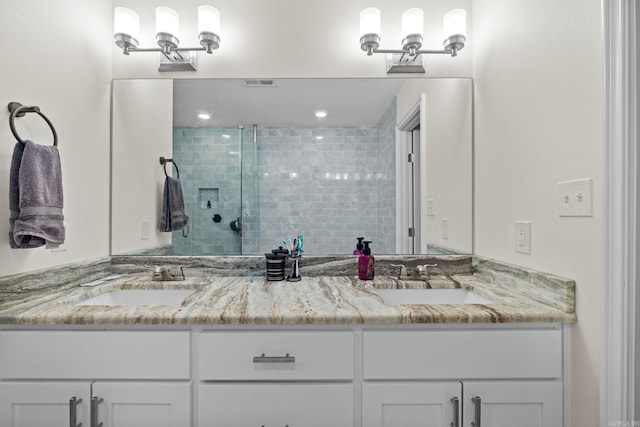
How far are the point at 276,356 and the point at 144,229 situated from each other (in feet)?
3.51

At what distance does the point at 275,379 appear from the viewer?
1093mm

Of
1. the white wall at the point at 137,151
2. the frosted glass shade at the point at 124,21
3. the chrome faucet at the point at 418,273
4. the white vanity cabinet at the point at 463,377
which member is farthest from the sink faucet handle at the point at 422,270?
the frosted glass shade at the point at 124,21

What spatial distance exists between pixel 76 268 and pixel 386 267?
1403 mm

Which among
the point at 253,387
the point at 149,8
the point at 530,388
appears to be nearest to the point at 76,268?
the point at 253,387

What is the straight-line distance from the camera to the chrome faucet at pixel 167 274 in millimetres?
1612

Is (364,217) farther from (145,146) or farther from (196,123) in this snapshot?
(145,146)

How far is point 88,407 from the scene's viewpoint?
108 cm

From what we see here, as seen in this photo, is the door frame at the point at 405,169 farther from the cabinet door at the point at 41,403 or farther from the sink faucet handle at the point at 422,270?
the cabinet door at the point at 41,403

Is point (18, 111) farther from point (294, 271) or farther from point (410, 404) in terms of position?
point (410, 404)

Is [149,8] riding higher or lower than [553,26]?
higher

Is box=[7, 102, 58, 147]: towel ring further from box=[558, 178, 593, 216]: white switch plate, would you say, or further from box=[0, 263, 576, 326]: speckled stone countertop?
box=[558, 178, 593, 216]: white switch plate

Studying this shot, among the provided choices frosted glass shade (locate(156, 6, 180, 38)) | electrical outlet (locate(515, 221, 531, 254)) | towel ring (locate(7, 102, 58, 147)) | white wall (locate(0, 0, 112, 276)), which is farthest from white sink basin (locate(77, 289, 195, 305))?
electrical outlet (locate(515, 221, 531, 254))

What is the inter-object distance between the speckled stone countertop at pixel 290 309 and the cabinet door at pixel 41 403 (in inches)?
8.2

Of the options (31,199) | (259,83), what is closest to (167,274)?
(31,199)
